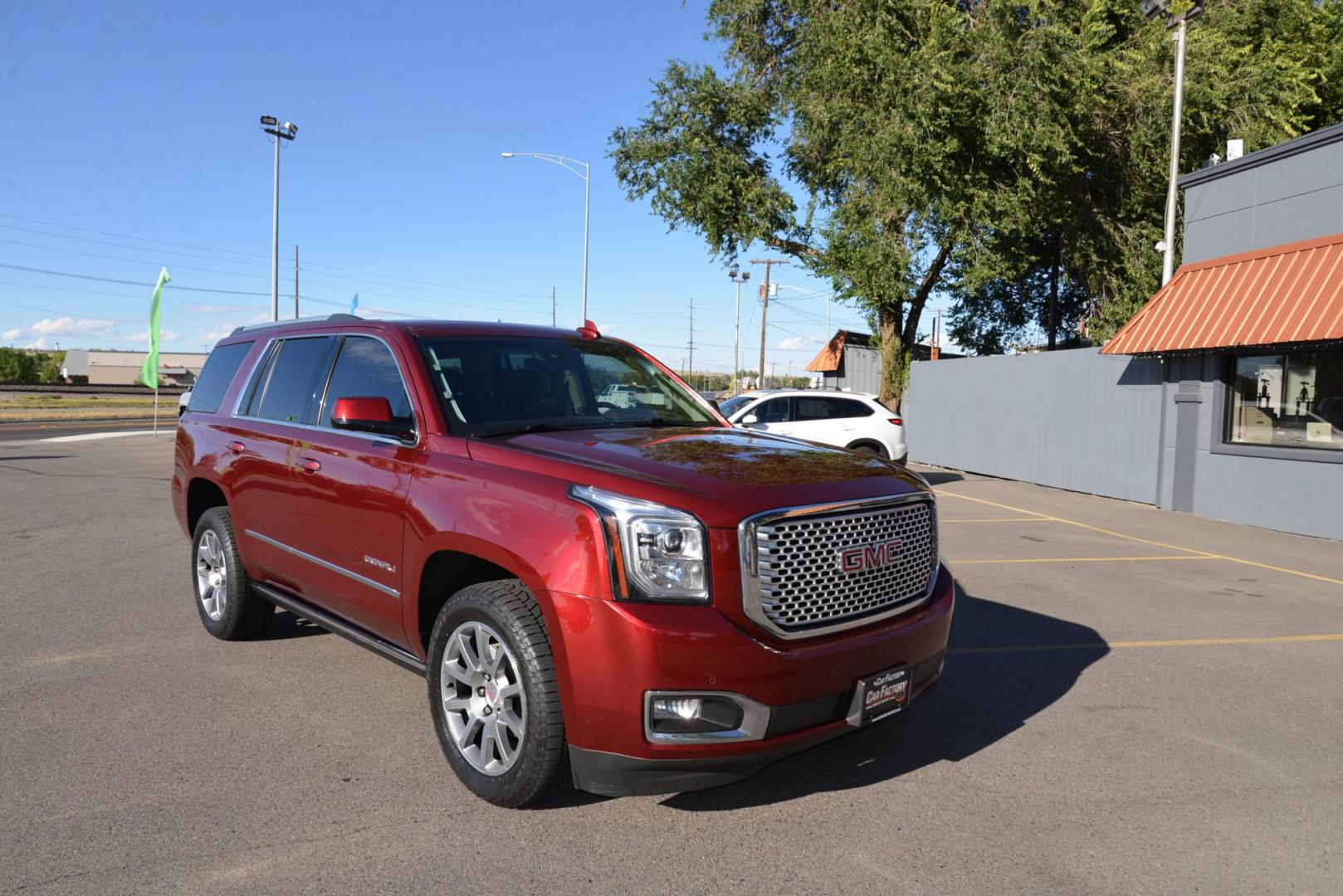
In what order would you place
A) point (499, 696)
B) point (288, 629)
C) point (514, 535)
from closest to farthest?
point (514, 535), point (499, 696), point (288, 629)

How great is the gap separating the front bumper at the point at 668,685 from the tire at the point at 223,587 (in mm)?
3233

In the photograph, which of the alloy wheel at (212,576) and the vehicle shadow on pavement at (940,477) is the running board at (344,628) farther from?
the vehicle shadow on pavement at (940,477)

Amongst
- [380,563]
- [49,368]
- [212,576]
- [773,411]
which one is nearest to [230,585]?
[212,576]

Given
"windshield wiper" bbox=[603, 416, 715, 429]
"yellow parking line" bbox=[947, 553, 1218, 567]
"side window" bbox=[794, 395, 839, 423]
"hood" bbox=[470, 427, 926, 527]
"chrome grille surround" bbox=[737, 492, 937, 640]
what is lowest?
"yellow parking line" bbox=[947, 553, 1218, 567]

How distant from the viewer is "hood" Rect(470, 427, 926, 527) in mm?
3363

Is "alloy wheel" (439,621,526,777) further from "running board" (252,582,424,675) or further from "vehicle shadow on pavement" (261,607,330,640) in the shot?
"vehicle shadow on pavement" (261,607,330,640)

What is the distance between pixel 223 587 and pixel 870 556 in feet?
13.4

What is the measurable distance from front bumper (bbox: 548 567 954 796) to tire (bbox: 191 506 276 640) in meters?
3.23

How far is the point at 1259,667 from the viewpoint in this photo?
5.95m

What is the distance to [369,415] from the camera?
4098 mm

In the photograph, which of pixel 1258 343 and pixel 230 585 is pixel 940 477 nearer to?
pixel 1258 343

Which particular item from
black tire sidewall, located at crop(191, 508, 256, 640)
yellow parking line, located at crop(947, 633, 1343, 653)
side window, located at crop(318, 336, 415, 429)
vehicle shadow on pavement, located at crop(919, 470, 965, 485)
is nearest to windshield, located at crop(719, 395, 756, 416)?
vehicle shadow on pavement, located at crop(919, 470, 965, 485)

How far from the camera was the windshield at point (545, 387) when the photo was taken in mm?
4348

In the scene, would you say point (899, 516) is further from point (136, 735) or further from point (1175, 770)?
point (136, 735)
